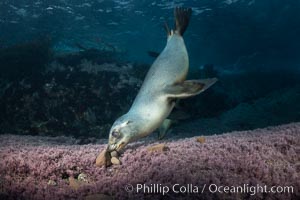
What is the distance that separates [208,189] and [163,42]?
3325 centimetres

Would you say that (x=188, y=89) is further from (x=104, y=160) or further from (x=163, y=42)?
(x=163, y=42)

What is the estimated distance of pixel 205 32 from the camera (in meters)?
31.6

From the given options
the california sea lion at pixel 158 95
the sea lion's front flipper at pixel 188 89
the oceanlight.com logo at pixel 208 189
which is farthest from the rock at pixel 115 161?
the sea lion's front flipper at pixel 188 89

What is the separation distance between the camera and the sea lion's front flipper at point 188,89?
4.84 meters

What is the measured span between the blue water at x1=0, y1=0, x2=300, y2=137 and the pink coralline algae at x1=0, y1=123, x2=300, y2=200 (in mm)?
2817

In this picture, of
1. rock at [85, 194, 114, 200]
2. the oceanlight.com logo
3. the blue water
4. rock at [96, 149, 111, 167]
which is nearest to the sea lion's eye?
rock at [96, 149, 111, 167]

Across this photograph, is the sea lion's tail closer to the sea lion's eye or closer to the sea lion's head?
the sea lion's head

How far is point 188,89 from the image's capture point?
491 cm

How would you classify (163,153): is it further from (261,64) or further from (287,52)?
(261,64)

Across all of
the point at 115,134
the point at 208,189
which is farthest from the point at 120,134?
the point at 208,189

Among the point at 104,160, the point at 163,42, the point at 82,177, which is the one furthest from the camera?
the point at 163,42

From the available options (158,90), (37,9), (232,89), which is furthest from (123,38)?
(158,90)

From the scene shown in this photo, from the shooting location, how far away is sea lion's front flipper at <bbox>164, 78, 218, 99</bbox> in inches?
191

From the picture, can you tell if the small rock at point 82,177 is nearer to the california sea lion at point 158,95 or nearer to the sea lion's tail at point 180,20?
the california sea lion at point 158,95
